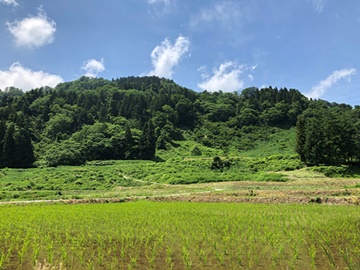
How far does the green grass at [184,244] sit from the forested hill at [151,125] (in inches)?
1682

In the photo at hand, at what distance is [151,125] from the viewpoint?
315 feet

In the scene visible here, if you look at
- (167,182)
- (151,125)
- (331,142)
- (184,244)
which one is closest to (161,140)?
(151,125)

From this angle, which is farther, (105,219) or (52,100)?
(52,100)

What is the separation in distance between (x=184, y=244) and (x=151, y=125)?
3432 inches

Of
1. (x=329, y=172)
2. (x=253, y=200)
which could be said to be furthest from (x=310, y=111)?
(x=253, y=200)

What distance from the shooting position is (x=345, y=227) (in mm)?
11516

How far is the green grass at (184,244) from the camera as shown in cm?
784

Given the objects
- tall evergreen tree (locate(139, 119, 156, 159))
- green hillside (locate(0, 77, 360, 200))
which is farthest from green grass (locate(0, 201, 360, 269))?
tall evergreen tree (locate(139, 119, 156, 159))

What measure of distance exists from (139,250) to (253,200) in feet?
56.4

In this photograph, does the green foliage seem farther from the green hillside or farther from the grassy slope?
the grassy slope

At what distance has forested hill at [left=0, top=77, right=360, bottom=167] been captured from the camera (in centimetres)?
5400

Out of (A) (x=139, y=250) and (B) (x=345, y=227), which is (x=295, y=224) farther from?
(A) (x=139, y=250)

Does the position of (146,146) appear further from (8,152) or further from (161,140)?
(8,152)

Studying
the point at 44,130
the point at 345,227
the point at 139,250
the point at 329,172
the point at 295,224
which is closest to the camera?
the point at 139,250
